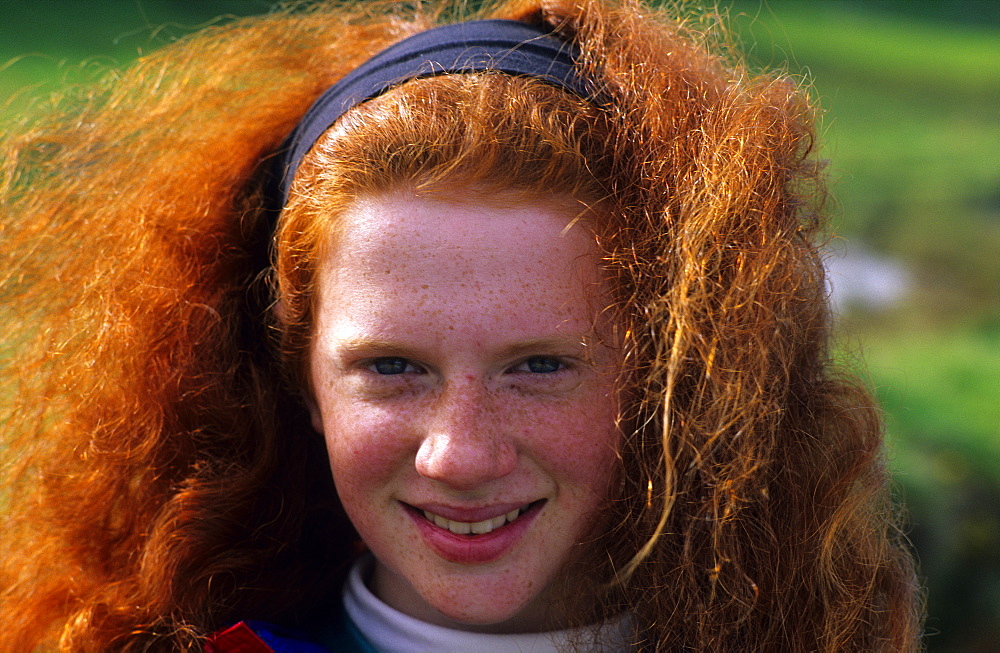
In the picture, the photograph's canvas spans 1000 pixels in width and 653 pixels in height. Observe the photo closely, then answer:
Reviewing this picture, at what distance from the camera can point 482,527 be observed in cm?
134

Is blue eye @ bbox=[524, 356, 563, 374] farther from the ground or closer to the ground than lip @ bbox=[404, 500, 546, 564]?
farther from the ground

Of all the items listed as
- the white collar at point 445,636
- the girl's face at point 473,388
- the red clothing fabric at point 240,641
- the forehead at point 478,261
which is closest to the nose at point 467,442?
the girl's face at point 473,388

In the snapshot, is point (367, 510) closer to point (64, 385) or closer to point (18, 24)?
point (64, 385)

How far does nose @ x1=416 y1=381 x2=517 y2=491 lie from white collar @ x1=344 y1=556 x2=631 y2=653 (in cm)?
27

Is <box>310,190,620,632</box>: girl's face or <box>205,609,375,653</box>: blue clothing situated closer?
<box>310,190,620,632</box>: girl's face

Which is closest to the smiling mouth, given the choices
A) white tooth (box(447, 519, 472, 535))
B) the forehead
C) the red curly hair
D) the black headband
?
white tooth (box(447, 519, 472, 535))

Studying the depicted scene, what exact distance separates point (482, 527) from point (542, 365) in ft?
0.80

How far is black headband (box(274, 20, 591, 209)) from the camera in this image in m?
1.42

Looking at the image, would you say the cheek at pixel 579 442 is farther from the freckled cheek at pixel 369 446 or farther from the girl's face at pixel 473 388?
the freckled cheek at pixel 369 446

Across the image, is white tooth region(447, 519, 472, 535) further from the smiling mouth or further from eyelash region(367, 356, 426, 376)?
eyelash region(367, 356, 426, 376)

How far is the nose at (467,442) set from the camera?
126 cm

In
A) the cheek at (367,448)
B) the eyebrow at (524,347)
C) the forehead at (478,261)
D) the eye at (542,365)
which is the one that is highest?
the forehead at (478,261)

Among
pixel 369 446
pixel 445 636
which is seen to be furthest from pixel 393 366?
pixel 445 636

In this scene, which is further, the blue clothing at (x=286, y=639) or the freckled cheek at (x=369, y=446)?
the blue clothing at (x=286, y=639)
